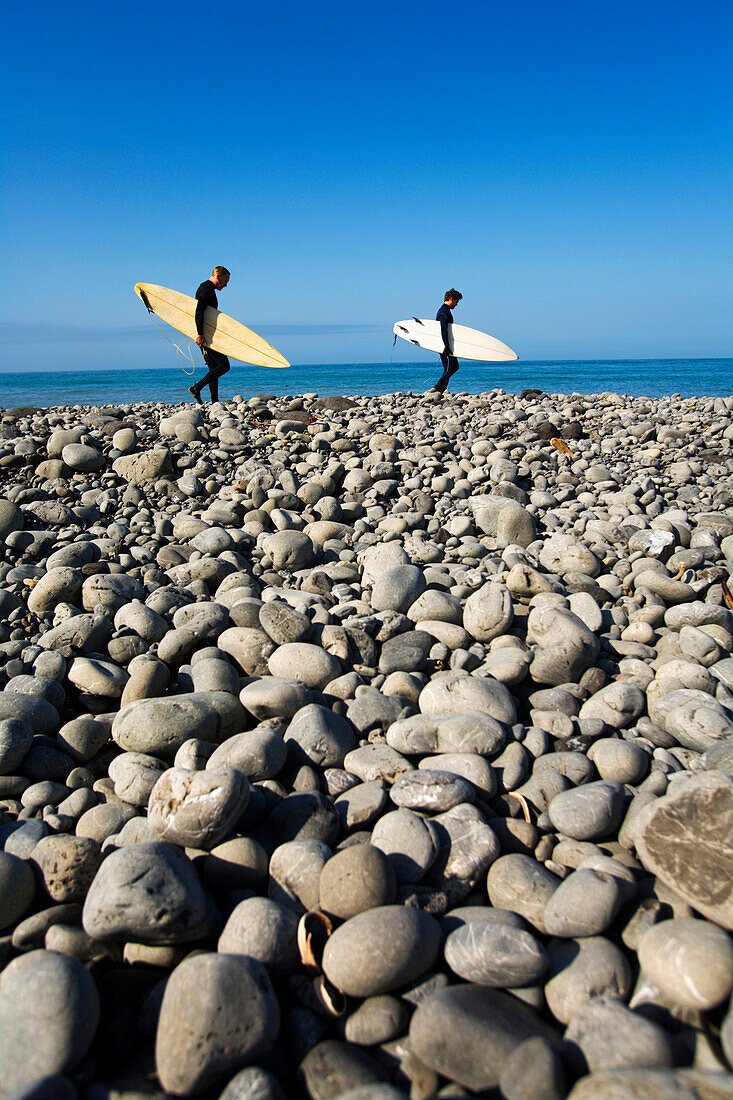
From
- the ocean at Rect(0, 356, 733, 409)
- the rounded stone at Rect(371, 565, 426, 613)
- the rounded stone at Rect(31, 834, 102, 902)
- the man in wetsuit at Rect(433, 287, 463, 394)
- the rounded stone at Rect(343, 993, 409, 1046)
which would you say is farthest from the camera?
the ocean at Rect(0, 356, 733, 409)

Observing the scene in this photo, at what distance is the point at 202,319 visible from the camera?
8.07 m

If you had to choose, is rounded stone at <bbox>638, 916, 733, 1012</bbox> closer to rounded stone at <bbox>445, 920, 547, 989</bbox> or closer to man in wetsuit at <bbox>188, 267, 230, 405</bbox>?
rounded stone at <bbox>445, 920, 547, 989</bbox>

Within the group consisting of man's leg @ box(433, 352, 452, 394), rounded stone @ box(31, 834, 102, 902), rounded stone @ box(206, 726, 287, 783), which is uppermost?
man's leg @ box(433, 352, 452, 394)

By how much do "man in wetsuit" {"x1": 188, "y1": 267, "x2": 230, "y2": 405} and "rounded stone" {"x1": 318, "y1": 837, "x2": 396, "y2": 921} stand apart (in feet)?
23.7

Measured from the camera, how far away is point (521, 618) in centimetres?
346

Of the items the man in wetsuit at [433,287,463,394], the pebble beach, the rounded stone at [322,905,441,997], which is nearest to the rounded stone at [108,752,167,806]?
the pebble beach

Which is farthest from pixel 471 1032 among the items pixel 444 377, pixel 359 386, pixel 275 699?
pixel 359 386

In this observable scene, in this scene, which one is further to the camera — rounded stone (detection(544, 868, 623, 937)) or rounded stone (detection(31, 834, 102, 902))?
rounded stone (detection(31, 834, 102, 902))

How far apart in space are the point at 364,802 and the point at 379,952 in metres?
0.61

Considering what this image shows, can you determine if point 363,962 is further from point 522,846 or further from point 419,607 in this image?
point 419,607

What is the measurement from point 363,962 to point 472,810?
67 cm

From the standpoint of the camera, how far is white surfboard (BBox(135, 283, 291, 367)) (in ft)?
27.3

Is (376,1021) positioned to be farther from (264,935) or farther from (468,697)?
(468,697)

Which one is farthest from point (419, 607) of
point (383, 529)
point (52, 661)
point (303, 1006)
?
point (303, 1006)
